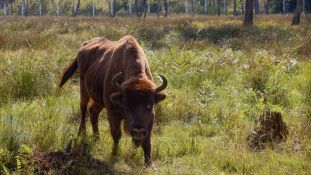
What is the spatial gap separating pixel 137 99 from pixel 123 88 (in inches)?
8.9

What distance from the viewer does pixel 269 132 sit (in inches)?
165

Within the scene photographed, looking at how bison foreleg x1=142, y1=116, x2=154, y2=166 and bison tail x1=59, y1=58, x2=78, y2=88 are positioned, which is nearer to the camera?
bison foreleg x1=142, y1=116, x2=154, y2=166

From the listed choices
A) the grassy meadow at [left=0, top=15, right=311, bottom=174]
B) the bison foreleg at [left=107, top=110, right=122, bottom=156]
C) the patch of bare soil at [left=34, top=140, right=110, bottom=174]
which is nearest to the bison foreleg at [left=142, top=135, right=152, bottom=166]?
the grassy meadow at [left=0, top=15, right=311, bottom=174]

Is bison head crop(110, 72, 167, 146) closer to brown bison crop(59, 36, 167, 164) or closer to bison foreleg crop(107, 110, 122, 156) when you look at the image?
brown bison crop(59, 36, 167, 164)

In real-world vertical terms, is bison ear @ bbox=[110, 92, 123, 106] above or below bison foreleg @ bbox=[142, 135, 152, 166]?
above

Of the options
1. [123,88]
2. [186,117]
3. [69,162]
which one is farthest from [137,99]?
[186,117]

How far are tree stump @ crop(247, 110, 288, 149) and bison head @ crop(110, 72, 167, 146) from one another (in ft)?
6.04

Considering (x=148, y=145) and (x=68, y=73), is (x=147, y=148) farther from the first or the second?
(x=68, y=73)

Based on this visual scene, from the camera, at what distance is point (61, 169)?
3.22 meters

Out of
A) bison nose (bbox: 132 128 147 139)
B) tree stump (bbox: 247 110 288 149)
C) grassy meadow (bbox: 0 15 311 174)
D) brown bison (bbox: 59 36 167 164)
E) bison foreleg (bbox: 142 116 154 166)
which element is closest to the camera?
bison nose (bbox: 132 128 147 139)

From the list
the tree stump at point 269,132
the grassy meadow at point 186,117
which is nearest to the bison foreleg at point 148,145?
the grassy meadow at point 186,117

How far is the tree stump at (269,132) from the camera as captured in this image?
4176 millimetres

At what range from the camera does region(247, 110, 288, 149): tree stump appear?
4.18 meters

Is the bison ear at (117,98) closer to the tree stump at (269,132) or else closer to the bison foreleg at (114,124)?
the bison foreleg at (114,124)
